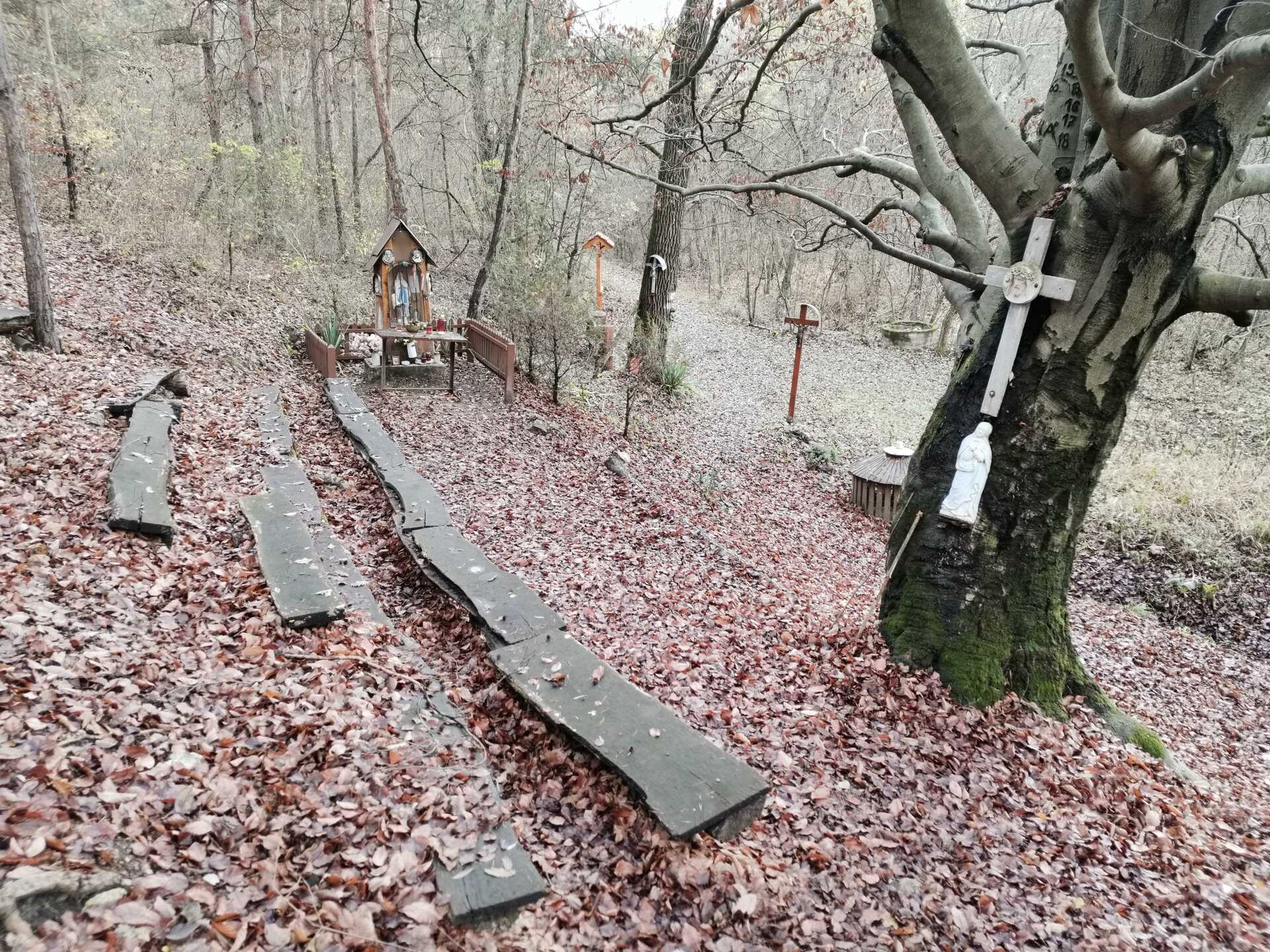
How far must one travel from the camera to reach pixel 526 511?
7.00 meters

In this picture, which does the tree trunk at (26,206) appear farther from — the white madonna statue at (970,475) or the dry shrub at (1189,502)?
the dry shrub at (1189,502)

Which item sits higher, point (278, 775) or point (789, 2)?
point (789, 2)

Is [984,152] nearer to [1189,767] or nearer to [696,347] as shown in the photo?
[1189,767]

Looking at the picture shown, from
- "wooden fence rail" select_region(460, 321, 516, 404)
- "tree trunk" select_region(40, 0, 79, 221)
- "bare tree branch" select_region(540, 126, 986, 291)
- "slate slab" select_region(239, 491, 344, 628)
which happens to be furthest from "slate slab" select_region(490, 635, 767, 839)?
"tree trunk" select_region(40, 0, 79, 221)

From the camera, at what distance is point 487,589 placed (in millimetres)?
4758

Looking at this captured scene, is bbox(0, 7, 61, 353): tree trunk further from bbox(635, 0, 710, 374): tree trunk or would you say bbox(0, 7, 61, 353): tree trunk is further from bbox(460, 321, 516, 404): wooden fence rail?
bbox(635, 0, 710, 374): tree trunk

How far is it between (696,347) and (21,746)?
16497 millimetres

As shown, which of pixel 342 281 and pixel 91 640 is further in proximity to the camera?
pixel 342 281

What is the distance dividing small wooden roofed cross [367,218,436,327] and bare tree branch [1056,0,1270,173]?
9578 mm

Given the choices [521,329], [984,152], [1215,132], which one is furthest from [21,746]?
[521,329]

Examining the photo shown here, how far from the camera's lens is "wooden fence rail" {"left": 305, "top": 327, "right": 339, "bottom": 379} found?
10359 mm

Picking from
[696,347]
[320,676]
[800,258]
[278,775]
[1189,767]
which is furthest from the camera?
[800,258]

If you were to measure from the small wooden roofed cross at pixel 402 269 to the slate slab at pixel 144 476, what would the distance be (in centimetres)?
477

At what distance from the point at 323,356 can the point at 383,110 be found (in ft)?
19.6
